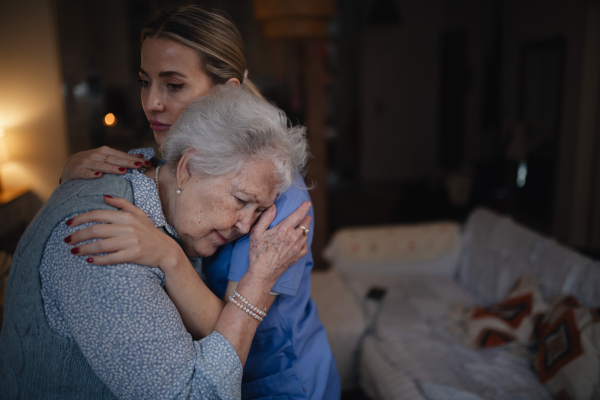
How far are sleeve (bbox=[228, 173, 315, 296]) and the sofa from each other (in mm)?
1225

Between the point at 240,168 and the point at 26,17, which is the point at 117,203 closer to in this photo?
the point at 240,168

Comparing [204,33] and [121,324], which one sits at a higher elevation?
[204,33]

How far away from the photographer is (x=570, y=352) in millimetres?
1999

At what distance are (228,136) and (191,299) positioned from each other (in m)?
0.37

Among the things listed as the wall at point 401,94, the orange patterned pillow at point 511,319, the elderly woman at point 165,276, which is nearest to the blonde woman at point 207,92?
the elderly woman at point 165,276

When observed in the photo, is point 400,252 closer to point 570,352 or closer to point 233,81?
point 570,352

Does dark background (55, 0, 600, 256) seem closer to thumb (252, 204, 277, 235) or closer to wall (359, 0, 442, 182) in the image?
wall (359, 0, 442, 182)

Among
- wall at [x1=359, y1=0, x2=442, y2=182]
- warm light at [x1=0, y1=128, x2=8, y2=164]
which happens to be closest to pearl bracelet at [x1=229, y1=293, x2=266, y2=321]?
warm light at [x1=0, y1=128, x2=8, y2=164]

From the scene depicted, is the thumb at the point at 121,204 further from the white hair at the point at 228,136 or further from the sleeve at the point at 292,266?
the sleeve at the point at 292,266

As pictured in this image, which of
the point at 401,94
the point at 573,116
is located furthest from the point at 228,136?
the point at 401,94

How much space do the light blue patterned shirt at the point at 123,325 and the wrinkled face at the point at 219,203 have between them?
7.7 inches

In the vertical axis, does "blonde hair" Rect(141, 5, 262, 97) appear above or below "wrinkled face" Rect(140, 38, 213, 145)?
above

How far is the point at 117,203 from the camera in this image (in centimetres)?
93

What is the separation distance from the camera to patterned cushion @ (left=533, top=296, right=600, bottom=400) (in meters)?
1.88
